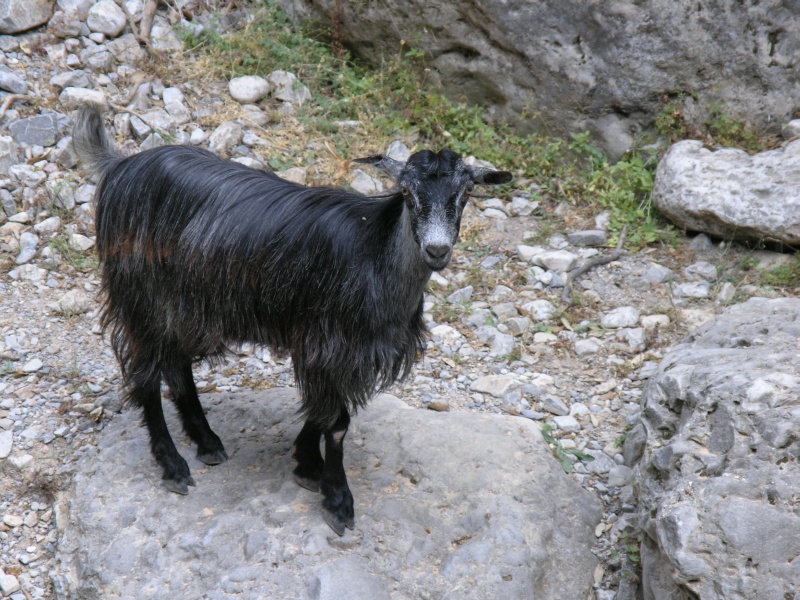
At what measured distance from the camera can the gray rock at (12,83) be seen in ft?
22.8

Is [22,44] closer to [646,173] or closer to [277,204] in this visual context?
[277,204]

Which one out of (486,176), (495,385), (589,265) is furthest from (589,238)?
(486,176)

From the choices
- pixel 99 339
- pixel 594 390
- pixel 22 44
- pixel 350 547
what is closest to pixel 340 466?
pixel 350 547

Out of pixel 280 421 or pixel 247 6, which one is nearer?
pixel 280 421

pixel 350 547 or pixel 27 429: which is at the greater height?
pixel 350 547

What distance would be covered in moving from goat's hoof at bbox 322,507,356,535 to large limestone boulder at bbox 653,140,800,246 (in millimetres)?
4011

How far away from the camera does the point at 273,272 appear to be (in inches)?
158

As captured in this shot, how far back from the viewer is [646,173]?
6.98 m

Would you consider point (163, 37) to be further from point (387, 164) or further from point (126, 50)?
point (387, 164)

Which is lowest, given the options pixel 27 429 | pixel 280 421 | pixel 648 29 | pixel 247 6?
pixel 27 429

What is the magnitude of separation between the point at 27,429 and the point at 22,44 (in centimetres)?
412

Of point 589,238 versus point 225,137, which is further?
point 225,137

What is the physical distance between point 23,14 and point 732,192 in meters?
6.58

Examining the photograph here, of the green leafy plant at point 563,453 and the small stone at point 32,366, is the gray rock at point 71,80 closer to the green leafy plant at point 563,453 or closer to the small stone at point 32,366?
the small stone at point 32,366
